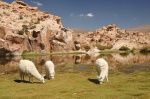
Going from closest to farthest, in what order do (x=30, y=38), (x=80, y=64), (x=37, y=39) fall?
(x=80, y=64) < (x=37, y=39) < (x=30, y=38)

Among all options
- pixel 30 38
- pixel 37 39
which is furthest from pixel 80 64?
pixel 30 38

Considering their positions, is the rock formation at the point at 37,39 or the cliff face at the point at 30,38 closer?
the cliff face at the point at 30,38

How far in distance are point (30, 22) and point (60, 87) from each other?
582 feet

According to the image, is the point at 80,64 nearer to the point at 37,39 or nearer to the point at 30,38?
the point at 37,39

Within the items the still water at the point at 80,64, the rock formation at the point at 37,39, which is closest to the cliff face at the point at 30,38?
the rock formation at the point at 37,39

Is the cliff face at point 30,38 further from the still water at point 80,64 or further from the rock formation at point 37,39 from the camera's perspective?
the still water at point 80,64

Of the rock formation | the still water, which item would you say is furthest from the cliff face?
the still water

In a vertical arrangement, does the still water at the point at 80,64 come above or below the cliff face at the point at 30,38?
below

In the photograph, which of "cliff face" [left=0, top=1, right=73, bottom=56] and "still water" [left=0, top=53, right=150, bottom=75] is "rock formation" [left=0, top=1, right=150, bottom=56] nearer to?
"cliff face" [left=0, top=1, right=73, bottom=56]

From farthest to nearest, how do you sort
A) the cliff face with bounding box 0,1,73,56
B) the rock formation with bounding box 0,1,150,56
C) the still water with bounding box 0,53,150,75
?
the rock formation with bounding box 0,1,150,56 → the cliff face with bounding box 0,1,73,56 → the still water with bounding box 0,53,150,75

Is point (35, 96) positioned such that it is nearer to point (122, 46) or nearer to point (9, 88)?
point (9, 88)

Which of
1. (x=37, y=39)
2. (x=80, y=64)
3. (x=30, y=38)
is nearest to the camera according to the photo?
(x=80, y=64)

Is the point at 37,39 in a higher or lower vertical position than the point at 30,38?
lower

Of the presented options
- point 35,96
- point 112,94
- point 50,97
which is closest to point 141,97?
point 112,94
